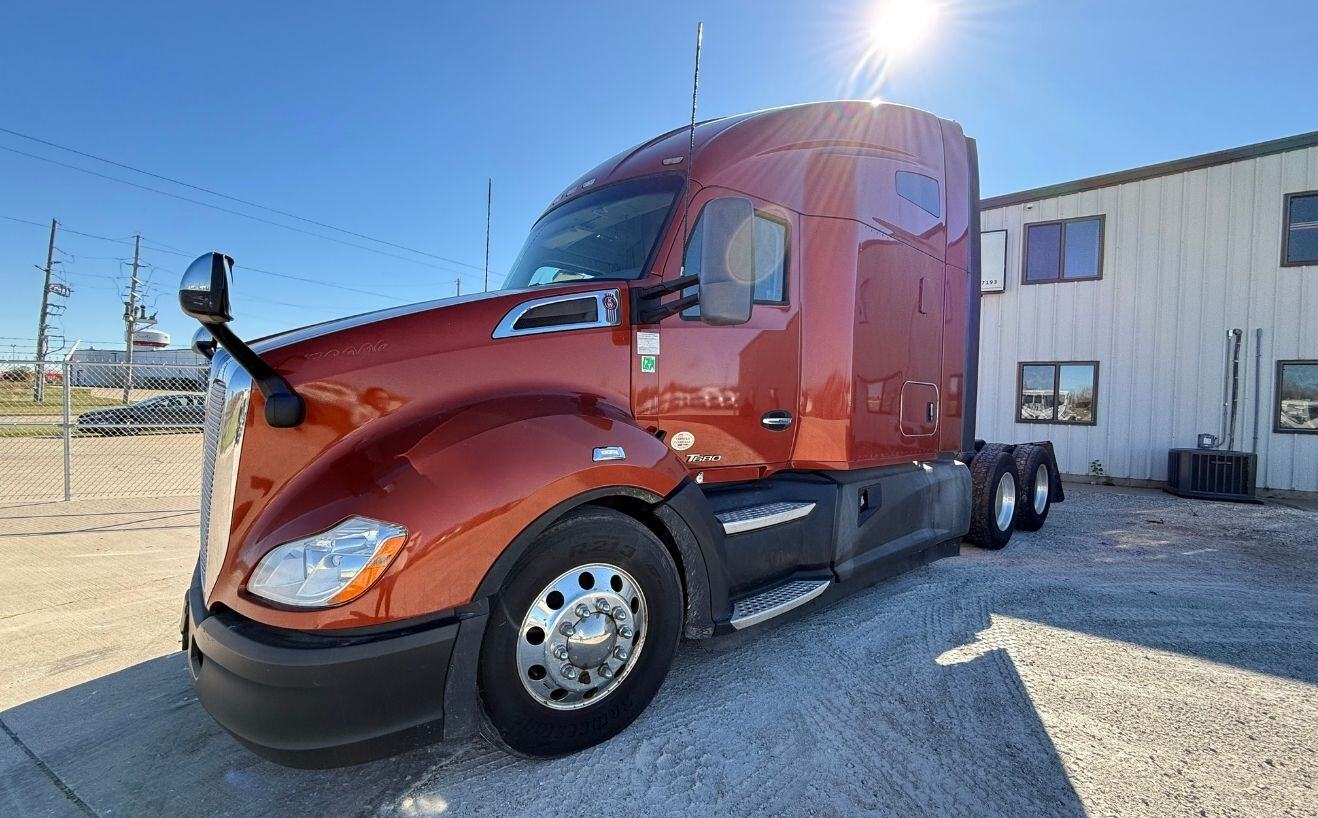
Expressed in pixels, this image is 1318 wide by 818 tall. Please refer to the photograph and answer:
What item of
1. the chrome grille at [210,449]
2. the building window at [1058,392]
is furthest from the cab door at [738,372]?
the building window at [1058,392]

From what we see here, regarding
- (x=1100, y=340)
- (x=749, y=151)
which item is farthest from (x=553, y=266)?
(x=1100, y=340)

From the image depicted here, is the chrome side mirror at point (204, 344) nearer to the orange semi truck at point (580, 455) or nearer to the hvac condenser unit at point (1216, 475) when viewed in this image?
A: the orange semi truck at point (580, 455)

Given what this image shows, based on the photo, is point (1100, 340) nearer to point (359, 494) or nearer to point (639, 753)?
point (639, 753)

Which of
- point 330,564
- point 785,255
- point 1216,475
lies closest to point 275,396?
point 330,564

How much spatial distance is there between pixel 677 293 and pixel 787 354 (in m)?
0.79

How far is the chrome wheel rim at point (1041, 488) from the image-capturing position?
6863 millimetres

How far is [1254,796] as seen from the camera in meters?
2.19

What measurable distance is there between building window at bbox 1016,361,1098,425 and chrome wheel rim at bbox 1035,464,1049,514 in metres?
5.39

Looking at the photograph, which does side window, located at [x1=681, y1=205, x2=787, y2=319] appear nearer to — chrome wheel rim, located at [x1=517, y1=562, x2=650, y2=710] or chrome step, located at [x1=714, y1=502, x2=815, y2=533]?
chrome step, located at [x1=714, y1=502, x2=815, y2=533]

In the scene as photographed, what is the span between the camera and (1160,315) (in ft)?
35.3

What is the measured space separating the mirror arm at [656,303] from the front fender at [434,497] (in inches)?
29.3

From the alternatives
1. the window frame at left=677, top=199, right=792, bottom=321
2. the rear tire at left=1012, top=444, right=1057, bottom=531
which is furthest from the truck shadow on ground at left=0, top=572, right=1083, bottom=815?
the rear tire at left=1012, top=444, right=1057, bottom=531

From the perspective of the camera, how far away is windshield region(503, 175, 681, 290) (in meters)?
3.11

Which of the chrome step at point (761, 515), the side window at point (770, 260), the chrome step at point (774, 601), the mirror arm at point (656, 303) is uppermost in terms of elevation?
the side window at point (770, 260)
